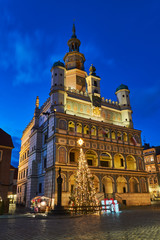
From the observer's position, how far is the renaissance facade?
34531 mm

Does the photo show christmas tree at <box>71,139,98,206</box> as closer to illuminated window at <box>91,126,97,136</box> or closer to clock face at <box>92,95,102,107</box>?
illuminated window at <box>91,126,97,136</box>

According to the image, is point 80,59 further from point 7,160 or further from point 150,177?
point 150,177

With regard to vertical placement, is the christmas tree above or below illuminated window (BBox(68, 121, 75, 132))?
below

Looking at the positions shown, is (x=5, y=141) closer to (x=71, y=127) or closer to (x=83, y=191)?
(x=71, y=127)

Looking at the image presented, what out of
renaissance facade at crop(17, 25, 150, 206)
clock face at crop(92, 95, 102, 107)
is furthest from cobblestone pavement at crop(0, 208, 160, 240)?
clock face at crop(92, 95, 102, 107)

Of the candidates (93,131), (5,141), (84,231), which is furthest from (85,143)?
(84,231)

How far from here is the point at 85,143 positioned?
3700cm

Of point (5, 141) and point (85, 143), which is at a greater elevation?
point (85, 143)

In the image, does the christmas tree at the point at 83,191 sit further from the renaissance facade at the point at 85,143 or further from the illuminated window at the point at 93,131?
the illuminated window at the point at 93,131

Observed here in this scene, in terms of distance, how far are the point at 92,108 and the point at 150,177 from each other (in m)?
36.9

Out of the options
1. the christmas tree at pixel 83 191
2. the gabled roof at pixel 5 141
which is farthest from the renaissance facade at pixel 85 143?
the christmas tree at pixel 83 191

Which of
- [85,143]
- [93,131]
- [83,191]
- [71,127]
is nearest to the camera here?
[83,191]

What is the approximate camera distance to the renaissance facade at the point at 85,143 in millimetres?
34531

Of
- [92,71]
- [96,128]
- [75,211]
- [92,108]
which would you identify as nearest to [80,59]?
[92,71]
